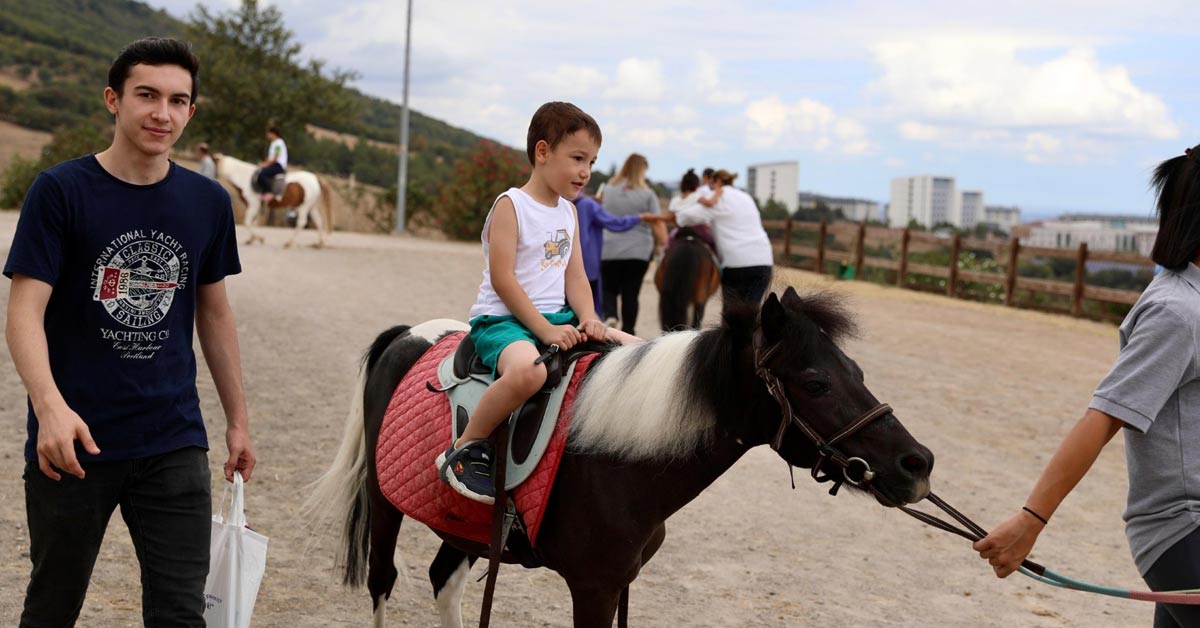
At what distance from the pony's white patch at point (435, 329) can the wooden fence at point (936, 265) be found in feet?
42.3

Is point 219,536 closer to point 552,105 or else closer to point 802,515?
point 552,105

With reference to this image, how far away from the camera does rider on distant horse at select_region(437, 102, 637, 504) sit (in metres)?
3.22

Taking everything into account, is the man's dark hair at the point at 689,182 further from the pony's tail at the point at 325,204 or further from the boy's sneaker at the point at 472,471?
the pony's tail at the point at 325,204

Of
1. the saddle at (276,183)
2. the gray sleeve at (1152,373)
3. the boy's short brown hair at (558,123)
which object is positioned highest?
the saddle at (276,183)

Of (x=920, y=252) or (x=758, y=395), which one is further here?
(x=920, y=252)

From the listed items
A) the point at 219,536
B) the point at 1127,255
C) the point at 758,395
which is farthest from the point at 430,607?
the point at 1127,255

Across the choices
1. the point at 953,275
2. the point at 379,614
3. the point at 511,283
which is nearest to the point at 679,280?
the point at 379,614

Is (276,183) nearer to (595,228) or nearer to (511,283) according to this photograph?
(595,228)

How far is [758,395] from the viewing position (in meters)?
2.91

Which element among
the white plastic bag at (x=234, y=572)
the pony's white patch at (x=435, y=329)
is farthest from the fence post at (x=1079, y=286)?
the white plastic bag at (x=234, y=572)

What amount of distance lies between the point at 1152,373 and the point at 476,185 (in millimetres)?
25155

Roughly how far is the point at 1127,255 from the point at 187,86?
1914 centimetres

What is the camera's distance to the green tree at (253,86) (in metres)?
37.0

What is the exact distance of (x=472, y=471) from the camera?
3.24 metres
